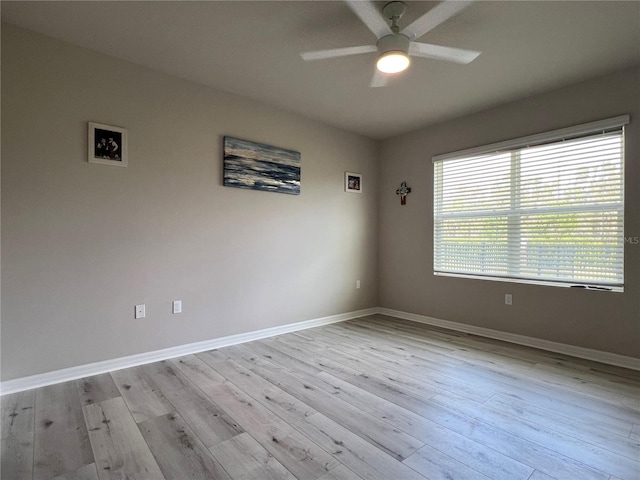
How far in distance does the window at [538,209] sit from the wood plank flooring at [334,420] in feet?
2.95

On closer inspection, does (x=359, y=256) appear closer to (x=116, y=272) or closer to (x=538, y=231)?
(x=538, y=231)

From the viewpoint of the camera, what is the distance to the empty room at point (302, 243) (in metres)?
1.79

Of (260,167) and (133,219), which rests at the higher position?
(260,167)

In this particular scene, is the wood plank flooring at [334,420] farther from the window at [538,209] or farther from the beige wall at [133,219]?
the window at [538,209]

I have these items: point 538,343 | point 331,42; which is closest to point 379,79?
point 331,42

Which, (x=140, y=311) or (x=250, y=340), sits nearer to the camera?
(x=140, y=311)

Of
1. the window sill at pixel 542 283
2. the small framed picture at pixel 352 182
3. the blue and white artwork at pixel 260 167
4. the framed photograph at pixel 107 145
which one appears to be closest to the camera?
the framed photograph at pixel 107 145

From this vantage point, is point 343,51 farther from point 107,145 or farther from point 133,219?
point 133,219

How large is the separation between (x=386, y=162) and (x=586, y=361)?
3.21 meters

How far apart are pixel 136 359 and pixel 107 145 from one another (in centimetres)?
180

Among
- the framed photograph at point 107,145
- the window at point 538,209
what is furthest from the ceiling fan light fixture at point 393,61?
the framed photograph at point 107,145

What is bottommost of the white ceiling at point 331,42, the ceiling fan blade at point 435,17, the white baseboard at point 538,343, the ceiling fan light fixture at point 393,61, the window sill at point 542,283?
the white baseboard at point 538,343

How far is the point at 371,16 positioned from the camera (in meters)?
1.94

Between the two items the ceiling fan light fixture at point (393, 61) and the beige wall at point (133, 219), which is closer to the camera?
the ceiling fan light fixture at point (393, 61)
